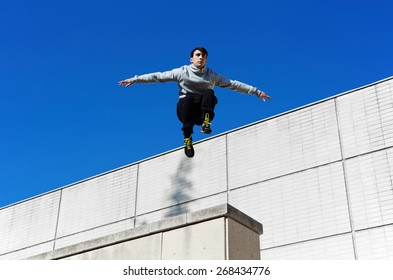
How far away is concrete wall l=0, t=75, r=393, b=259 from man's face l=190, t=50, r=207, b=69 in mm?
4696

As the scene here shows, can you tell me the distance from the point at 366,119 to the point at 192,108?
498cm

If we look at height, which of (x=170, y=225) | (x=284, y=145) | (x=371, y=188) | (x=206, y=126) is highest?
(x=284, y=145)

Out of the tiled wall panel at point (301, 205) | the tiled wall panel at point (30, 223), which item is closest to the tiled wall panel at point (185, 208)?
the tiled wall panel at point (301, 205)

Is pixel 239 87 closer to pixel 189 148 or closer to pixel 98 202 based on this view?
pixel 189 148

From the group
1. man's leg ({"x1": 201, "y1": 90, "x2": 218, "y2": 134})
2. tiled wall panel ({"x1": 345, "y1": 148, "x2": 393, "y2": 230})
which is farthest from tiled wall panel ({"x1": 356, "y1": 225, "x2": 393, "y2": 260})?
man's leg ({"x1": 201, "y1": 90, "x2": 218, "y2": 134})

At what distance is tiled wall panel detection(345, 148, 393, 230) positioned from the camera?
11.3 meters

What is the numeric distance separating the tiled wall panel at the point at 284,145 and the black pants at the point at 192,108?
4312 millimetres

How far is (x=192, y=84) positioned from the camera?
924 centimetres

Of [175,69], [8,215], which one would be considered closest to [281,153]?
[175,69]

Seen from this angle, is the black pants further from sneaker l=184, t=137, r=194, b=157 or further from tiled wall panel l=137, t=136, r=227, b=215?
tiled wall panel l=137, t=136, r=227, b=215

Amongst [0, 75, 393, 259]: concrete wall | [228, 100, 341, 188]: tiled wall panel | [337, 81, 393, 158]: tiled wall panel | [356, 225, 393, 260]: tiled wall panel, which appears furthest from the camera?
[228, 100, 341, 188]: tiled wall panel

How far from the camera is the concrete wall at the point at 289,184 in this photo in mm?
11609

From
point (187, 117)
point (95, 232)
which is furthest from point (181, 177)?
point (187, 117)

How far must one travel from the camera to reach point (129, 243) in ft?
26.9
